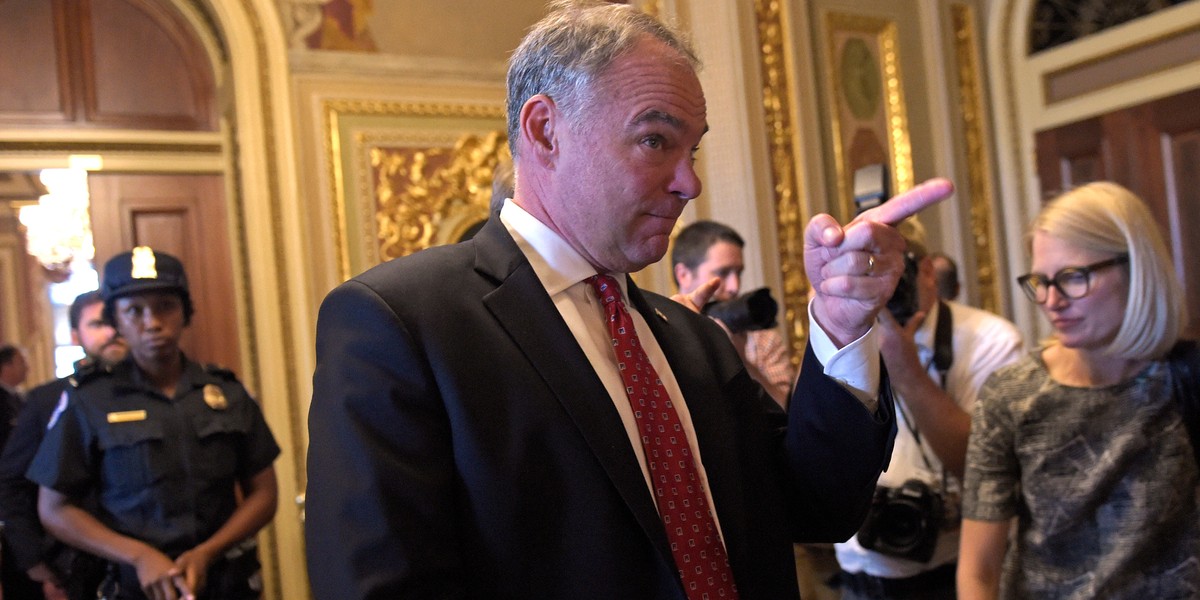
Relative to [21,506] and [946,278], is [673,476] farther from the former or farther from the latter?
[946,278]

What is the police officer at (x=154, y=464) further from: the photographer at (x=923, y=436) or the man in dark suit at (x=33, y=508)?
the photographer at (x=923, y=436)

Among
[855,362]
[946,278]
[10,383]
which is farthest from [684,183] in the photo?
[10,383]

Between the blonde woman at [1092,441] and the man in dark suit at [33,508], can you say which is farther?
the man in dark suit at [33,508]

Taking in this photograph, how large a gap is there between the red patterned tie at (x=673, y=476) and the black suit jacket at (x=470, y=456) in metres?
0.04

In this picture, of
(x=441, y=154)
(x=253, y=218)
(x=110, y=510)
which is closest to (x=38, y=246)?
(x=253, y=218)

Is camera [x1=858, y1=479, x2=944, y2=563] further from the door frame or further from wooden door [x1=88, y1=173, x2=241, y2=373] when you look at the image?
wooden door [x1=88, y1=173, x2=241, y2=373]

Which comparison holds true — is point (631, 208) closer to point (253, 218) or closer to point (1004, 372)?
point (1004, 372)

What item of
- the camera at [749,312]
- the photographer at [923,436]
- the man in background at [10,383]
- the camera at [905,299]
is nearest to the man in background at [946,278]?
the photographer at [923,436]

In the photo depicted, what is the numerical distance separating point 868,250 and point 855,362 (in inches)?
6.0

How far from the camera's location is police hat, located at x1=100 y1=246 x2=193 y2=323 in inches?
100

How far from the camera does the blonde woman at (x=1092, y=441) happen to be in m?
1.52

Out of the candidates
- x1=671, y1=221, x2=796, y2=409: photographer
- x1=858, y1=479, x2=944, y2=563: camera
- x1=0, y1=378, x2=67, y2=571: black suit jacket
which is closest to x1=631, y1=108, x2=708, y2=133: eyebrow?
x1=858, y1=479, x2=944, y2=563: camera

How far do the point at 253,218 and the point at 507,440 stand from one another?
120 inches

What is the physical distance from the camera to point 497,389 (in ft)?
3.33
